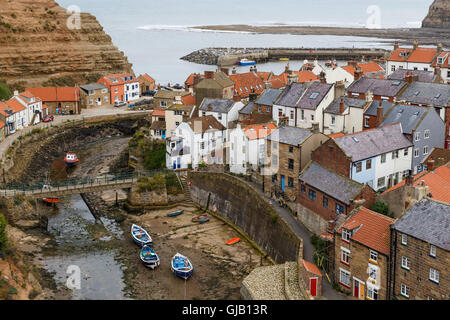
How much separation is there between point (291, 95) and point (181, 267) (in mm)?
23796

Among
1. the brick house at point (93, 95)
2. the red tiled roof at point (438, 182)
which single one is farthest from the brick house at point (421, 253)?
the brick house at point (93, 95)

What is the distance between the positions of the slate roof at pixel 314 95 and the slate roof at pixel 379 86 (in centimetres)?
523

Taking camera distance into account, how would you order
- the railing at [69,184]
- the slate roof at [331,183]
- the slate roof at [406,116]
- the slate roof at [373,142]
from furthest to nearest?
the railing at [69,184] < the slate roof at [406,116] < the slate roof at [373,142] < the slate roof at [331,183]

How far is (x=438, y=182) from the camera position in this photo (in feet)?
109

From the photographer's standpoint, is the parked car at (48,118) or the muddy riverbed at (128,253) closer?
the muddy riverbed at (128,253)

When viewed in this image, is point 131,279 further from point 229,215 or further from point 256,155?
point 256,155

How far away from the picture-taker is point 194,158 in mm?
51094

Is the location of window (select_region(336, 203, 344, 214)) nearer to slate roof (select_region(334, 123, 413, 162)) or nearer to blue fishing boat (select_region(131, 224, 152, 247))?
slate roof (select_region(334, 123, 413, 162))

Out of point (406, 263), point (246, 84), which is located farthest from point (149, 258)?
point (246, 84)

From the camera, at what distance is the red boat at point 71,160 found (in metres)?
60.2

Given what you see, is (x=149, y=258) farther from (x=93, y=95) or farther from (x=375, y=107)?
(x=93, y=95)

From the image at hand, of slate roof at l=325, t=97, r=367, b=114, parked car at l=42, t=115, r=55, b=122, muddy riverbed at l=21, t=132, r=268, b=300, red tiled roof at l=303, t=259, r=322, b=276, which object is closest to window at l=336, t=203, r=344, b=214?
red tiled roof at l=303, t=259, r=322, b=276

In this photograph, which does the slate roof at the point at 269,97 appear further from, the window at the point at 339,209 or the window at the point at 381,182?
the window at the point at 339,209

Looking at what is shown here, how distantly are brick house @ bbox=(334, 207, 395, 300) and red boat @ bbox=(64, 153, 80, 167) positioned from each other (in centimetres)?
3800
